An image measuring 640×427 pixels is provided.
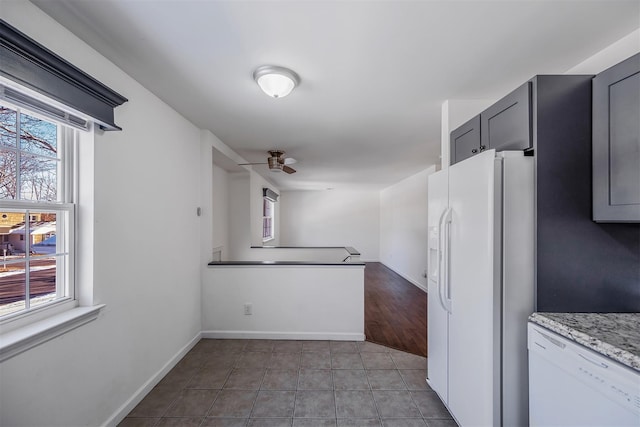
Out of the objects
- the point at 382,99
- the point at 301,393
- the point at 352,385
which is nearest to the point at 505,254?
the point at 382,99

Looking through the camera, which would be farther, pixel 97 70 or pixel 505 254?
pixel 97 70

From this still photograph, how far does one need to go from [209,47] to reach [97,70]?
2.39 feet

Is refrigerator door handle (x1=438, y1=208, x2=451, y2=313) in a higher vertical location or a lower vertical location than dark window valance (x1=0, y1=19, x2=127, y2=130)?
lower

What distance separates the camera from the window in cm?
119

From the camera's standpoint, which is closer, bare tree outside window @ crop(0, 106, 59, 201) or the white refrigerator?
bare tree outside window @ crop(0, 106, 59, 201)

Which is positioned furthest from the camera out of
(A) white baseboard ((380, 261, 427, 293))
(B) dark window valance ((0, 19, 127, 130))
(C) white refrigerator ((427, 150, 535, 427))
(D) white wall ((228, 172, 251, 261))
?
(A) white baseboard ((380, 261, 427, 293))

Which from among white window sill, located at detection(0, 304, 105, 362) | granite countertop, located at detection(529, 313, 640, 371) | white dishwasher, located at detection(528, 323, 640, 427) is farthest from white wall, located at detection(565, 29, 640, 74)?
white window sill, located at detection(0, 304, 105, 362)

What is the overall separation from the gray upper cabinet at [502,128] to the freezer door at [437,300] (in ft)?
1.08

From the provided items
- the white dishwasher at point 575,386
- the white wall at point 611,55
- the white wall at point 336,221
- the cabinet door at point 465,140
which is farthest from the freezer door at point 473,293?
the white wall at point 336,221

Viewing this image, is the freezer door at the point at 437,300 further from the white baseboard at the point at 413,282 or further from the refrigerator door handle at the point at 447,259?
the white baseboard at the point at 413,282

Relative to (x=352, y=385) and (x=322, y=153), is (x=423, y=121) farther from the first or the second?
(x=352, y=385)

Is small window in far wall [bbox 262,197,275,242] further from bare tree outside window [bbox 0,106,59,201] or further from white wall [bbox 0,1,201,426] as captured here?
bare tree outside window [bbox 0,106,59,201]

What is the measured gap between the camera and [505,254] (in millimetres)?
1336

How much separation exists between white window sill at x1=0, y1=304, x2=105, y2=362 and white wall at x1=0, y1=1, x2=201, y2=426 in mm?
45
